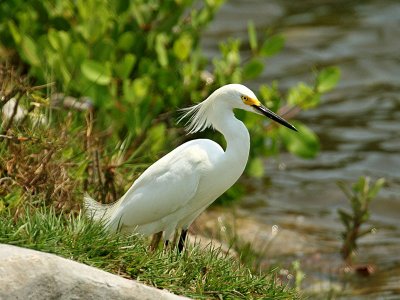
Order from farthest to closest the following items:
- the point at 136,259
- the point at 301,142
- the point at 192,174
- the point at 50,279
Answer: the point at 301,142 < the point at 192,174 < the point at 136,259 < the point at 50,279

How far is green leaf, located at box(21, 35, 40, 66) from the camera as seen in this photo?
7617 mm

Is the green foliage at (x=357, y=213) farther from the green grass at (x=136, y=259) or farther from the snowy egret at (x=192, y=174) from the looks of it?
the green grass at (x=136, y=259)

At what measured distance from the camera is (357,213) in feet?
26.8

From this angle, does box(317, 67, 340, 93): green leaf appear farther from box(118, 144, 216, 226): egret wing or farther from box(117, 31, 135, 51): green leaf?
box(118, 144, 216, 226): egret wing

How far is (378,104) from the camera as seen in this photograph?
12.8 meters

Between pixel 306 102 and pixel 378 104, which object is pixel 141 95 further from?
pixel 378 104

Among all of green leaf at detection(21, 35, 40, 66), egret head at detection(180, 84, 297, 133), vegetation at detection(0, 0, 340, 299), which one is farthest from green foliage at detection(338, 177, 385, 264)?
green leaf at detection(21, 35, 40, 66)

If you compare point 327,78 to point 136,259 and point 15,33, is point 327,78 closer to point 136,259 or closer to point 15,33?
point 15,33

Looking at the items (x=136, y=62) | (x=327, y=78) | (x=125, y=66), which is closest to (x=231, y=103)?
(x=125, y=66)

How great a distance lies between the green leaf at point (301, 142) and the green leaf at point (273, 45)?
Answer: 662 millimetres

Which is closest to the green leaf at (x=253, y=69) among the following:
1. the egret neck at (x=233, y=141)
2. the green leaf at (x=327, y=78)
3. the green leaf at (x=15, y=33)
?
the green leaf at (x=327, y=78)

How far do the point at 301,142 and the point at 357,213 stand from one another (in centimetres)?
Answer: 77

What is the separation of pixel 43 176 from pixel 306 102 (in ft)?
10.5

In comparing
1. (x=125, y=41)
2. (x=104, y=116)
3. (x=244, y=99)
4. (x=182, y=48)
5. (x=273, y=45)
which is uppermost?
(x=273, y=45)
